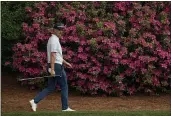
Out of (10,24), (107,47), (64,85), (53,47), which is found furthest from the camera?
(10,24)

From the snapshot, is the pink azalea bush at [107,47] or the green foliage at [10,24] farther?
the green foliage at [10,24]

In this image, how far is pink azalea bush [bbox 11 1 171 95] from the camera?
9.41 m

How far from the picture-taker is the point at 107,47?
9.32 meters

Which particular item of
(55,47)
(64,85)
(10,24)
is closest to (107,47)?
(64,85)

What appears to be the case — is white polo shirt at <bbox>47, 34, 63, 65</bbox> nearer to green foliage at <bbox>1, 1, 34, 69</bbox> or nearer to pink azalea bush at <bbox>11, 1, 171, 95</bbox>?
pink azalea bush at <bbox>11, 1, 171, 95</bbox>

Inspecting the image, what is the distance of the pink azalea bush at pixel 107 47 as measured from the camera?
9406 millimetres

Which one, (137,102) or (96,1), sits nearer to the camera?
(137,102)

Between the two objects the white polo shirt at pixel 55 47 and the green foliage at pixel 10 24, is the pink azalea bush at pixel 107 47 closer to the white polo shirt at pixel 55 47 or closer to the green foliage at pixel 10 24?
the green foliage at pixel 10 24

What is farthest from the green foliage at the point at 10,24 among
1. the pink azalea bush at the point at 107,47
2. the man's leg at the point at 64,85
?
the man's leg at the point at 64,85

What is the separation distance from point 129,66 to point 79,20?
1.59 meters

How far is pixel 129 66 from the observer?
937cm

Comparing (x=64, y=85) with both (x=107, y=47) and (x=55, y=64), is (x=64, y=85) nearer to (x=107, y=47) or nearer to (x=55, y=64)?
(x=55, y=64)

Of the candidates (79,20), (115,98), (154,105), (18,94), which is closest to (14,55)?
(18,94)

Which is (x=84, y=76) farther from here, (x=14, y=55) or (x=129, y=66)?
(x=14, y=55)
